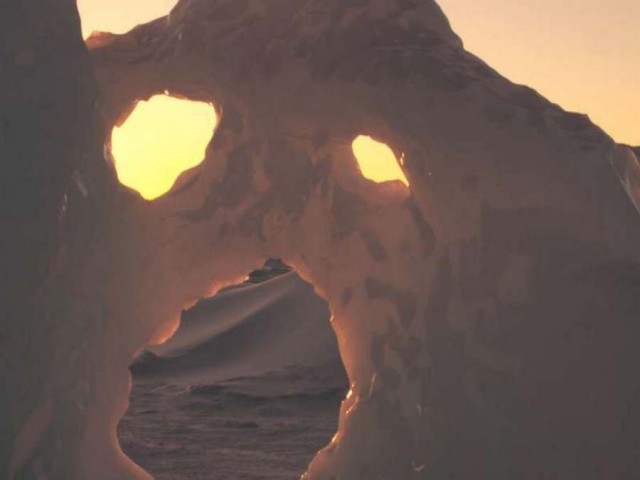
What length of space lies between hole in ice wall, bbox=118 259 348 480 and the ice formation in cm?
242

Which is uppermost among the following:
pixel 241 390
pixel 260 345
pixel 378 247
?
pixel 378 247

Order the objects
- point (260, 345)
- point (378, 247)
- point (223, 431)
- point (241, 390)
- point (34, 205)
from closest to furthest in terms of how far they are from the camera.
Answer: point (34, 205) < point (378, 247) < point (223, 431) < point (241, 390) < point (260, 345)

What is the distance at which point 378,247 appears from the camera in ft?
18.0

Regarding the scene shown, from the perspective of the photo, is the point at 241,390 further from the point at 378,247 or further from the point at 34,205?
the point at 34,205

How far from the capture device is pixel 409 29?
505 cm

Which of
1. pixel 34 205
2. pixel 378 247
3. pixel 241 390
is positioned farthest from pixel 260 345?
pixel 34 205

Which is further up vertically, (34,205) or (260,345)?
(34,205)

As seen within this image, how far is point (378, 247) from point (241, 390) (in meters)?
6.92

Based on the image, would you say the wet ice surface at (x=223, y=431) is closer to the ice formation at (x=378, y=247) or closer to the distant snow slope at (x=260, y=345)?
the distant snow slope at (x=260, y=345)

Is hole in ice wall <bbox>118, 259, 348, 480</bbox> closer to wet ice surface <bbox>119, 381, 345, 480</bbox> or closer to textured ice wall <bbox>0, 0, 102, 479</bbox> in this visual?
wet ice surface <bbox>119, 381, 345, 480</bbox>

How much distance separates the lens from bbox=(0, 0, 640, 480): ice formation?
4.35 meters

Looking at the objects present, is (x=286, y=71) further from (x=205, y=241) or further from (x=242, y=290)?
(x=242, y=290)

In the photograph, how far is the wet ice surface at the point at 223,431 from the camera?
26.2 ft

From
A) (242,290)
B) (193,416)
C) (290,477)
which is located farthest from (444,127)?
(242,290)
